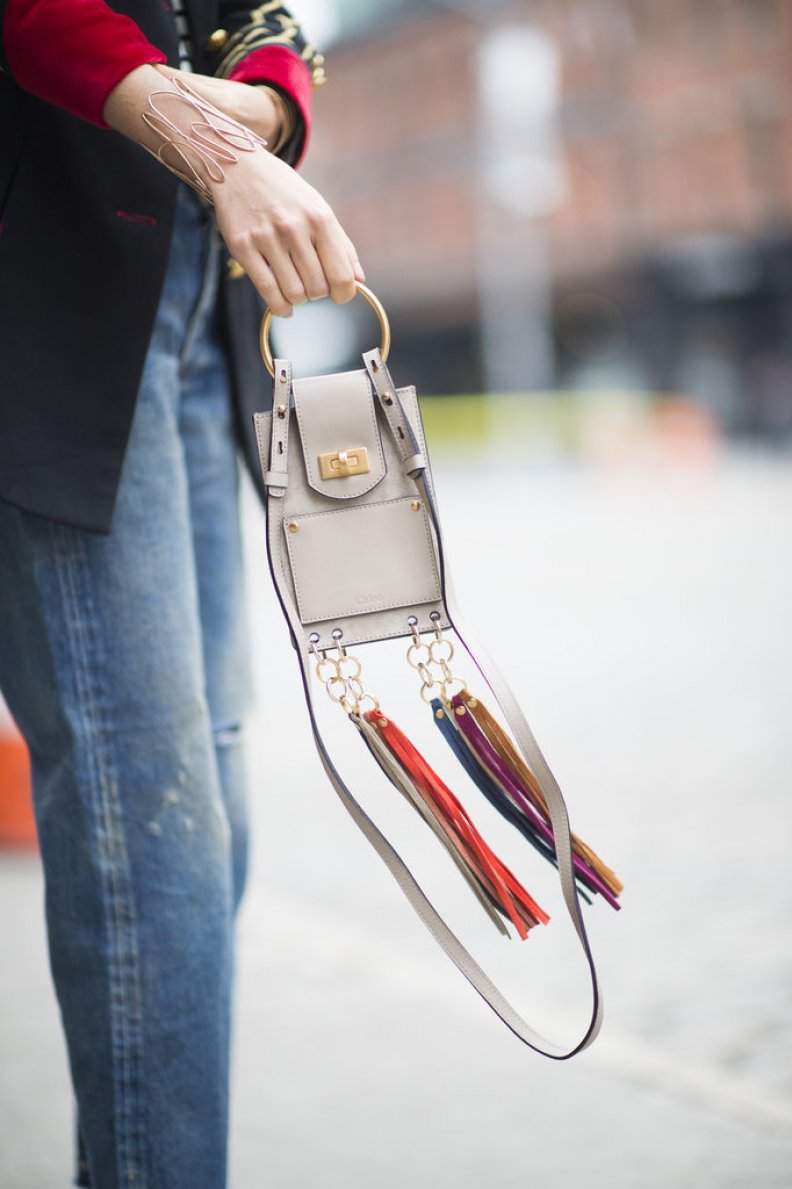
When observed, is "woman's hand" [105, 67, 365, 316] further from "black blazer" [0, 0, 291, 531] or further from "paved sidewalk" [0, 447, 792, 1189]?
"paved sidewalk" [0, 447, 792, 1189]

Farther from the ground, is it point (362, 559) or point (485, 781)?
point (362, 559)

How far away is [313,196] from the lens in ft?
3.50

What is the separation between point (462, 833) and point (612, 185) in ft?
101

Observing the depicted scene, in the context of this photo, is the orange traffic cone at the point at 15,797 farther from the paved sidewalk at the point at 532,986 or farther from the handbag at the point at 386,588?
the handbag at the point at 386,588

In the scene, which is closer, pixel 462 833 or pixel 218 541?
pixel 462 833

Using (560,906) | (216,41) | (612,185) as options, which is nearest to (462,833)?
(216,41)

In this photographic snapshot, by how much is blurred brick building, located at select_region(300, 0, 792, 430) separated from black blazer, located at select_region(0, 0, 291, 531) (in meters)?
23.3

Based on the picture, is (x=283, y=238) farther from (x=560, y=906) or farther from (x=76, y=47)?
(x=560, y=906)

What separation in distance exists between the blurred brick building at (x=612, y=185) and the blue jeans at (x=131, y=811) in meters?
23.3

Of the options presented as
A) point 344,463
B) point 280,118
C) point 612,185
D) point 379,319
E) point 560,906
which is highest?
point 612,185

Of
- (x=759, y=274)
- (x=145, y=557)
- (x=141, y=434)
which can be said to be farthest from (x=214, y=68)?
(x=759, y=274)

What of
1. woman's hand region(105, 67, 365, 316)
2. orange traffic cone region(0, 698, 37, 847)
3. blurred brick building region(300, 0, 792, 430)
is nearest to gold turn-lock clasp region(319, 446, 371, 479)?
woman's hand region(105, 67, 365, 316)

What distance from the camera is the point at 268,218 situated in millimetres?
1047

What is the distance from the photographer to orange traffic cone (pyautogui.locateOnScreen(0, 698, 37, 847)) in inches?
119
